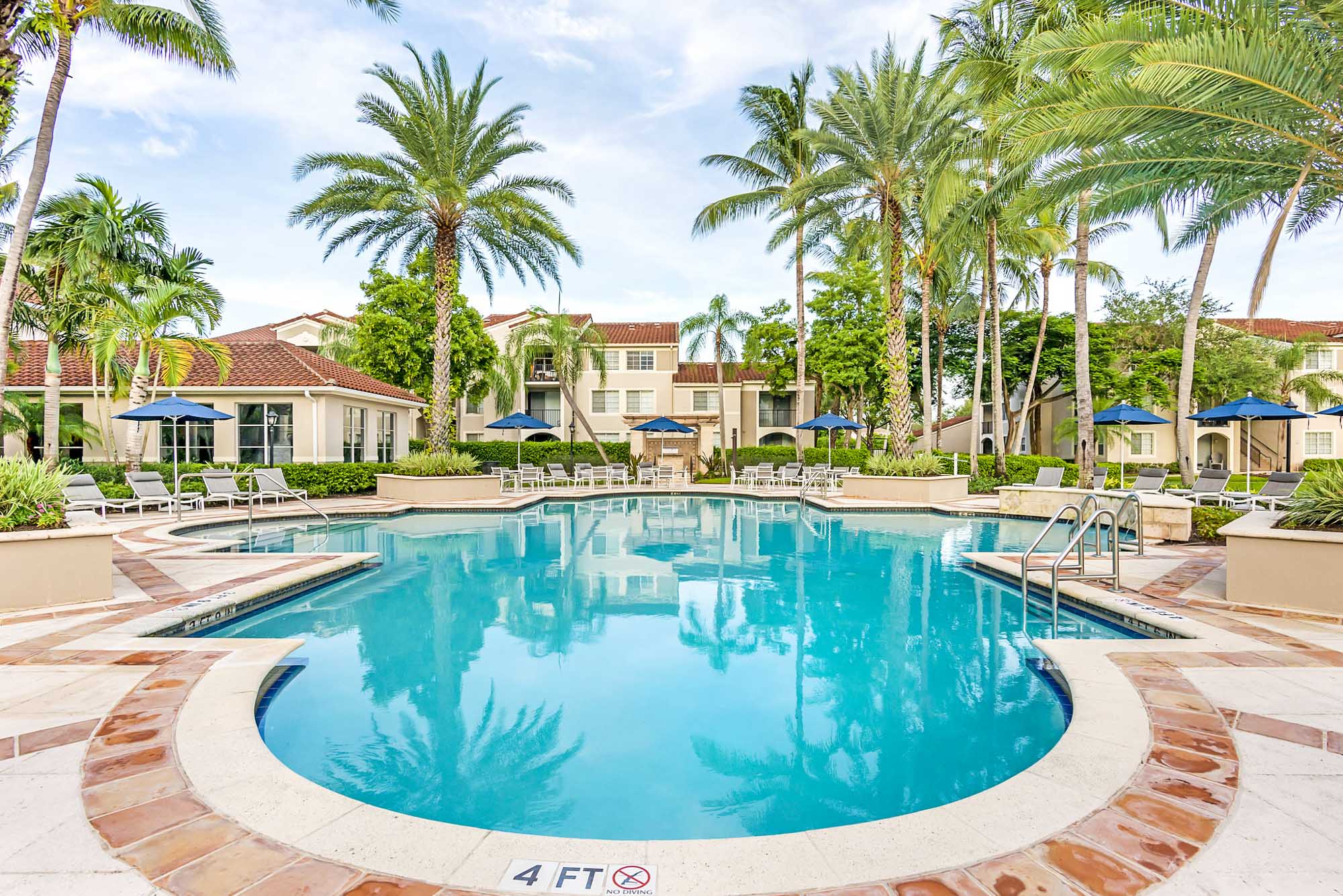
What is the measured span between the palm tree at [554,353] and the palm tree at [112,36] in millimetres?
18284

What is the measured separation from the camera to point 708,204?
996 inches

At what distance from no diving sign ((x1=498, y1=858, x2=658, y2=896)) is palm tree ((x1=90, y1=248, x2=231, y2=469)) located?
19189mm

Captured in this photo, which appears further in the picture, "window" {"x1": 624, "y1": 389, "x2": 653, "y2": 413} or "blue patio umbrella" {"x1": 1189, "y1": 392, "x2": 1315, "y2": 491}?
"window" {"x1": 624, "y1": 389, "x2": 653, "y2": 413}

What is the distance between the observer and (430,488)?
19031 mm

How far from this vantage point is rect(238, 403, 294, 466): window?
20.5 m

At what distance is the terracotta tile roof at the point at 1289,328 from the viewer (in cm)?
3394

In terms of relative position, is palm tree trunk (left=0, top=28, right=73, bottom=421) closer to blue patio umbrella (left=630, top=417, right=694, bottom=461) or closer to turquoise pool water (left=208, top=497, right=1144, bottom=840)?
turquoise pool water (left=208, top=497, right=1144, bottom=840)

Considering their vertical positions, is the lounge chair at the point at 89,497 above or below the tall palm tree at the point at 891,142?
below

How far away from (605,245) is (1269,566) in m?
25.1

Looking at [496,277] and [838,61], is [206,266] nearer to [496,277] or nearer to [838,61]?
[496,277]

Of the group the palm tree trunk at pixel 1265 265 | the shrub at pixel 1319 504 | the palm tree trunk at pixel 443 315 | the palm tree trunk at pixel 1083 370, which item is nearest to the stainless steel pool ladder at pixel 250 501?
the palm tree trunk at pixel 443 315

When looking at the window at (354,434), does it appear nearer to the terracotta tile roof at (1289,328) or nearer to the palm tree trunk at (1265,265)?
the palm tree trunk at (1265,265)

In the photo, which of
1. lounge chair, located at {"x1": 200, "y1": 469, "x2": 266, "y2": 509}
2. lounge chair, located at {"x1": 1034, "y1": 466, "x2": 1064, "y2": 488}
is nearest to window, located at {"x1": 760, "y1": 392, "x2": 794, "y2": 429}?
lounge chair, located at {"x1": 1034, "y1": 466, "x2": 1064, "y2": 488}

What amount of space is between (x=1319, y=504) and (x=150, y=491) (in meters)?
21.0
